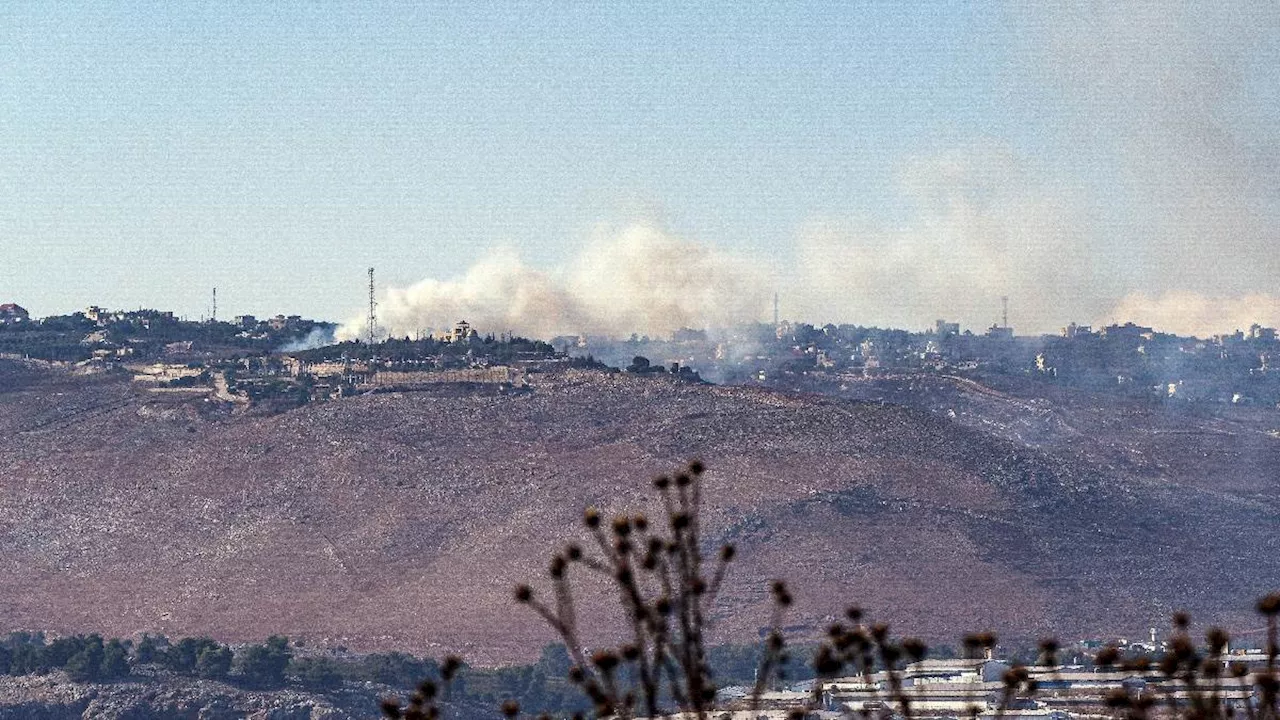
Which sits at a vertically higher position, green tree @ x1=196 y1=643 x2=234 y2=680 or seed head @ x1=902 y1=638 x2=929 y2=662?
seed head @ x1=902 y1=638 x2=929 y2=662

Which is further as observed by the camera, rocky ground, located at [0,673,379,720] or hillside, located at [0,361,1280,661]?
hillside, located at [0,361,1280,661]

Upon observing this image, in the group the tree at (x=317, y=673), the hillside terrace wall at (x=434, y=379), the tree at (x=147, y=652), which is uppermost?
the hillside terrace wall at (x=434, y=379)

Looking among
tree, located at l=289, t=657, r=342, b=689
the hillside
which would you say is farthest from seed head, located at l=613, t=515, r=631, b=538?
the hillside

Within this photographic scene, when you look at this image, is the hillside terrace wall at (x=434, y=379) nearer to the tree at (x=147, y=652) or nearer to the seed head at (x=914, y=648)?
the tree at (x=147, y=652)

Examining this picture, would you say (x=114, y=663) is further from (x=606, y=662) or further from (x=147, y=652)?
(x=606, y=662)

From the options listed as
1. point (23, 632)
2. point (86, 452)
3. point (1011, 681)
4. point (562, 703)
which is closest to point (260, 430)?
point (86, 452)

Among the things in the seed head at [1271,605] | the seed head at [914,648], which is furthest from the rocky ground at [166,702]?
the seed head at [1271,605]

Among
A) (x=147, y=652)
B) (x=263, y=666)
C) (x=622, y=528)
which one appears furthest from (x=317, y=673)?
(x=622, y=528)

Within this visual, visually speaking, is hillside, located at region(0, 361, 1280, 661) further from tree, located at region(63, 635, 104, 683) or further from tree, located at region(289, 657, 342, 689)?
tree, located at region(63, 635, 104, 683)
